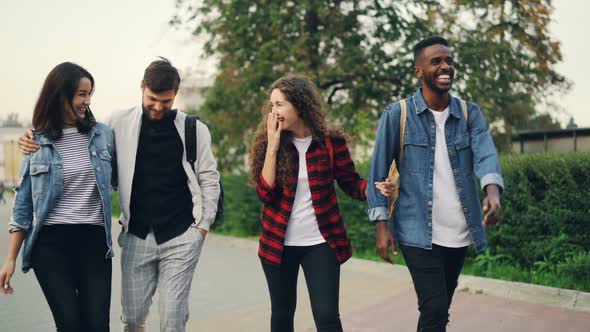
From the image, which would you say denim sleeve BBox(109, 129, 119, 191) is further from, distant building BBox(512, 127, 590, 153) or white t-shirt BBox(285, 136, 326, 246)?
distant building BBox(512, 127, 590, 153)

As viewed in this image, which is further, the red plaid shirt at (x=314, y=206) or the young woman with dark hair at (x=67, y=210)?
the red plaid shirt at (x=314, y=206)

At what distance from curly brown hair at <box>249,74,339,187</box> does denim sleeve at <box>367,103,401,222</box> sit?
0.94 ft

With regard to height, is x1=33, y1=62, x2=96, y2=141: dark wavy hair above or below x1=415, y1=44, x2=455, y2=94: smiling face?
below

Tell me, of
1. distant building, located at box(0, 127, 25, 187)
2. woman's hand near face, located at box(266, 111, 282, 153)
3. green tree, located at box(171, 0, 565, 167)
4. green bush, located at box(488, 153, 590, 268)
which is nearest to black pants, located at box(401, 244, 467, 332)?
woman's hand near face, located at box(266, 111, 282, 153)

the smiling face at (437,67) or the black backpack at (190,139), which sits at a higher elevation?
the smiling face at (437,67)

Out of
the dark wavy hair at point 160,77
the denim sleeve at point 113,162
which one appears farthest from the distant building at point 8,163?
the dark wavy hair at point 160,77

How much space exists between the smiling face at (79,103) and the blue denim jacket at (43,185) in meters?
0.11

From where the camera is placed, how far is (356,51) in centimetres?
1209

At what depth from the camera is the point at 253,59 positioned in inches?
504

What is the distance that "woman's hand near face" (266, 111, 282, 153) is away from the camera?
10.7 ft

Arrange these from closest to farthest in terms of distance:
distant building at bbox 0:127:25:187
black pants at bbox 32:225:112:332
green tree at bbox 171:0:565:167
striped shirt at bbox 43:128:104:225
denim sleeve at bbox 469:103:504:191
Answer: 1. black pants at bbox 32:225:112:332
2. striped shirt at bbox 43:128:104:225
3. denim sleeve at bbox 469:103:504:191
4. green tree at bbox 171:0:565:167
5. distant building at bbox 0:127:25:187

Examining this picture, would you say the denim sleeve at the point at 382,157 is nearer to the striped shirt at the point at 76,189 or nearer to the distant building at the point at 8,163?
the striped shirt at the point at 76,189

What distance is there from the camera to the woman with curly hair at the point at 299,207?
126 inches

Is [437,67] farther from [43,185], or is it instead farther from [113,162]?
[43,185]
